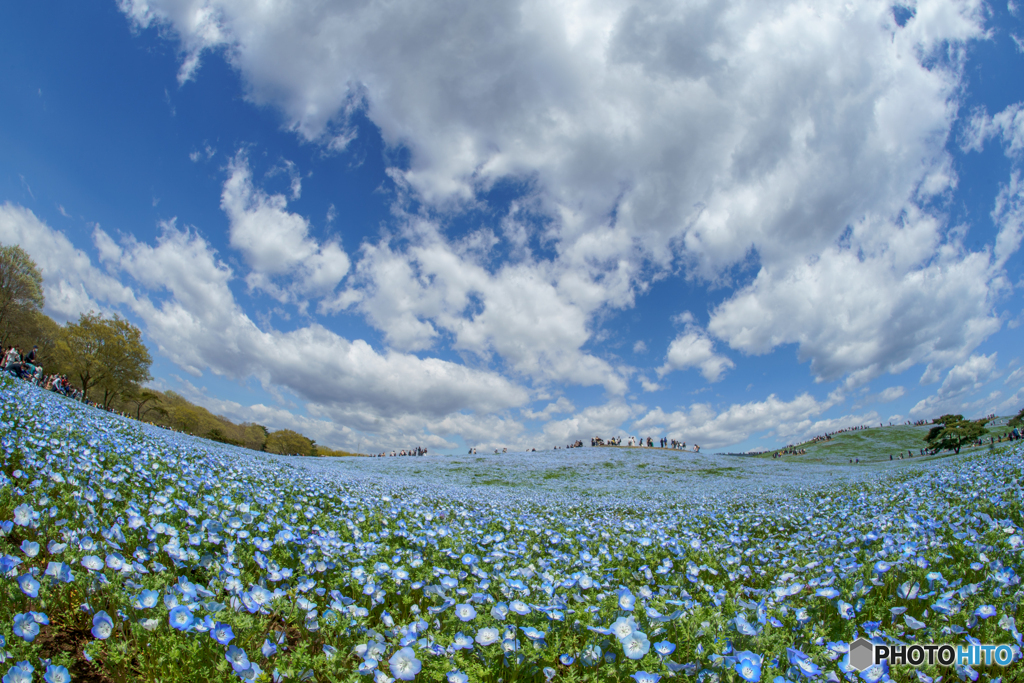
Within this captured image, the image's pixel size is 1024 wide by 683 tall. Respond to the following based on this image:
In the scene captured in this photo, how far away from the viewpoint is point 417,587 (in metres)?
4.27

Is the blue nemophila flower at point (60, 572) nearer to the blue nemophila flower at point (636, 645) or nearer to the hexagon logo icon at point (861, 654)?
the blue nemophila flower at point (636, 645)

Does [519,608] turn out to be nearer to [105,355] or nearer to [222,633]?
[222,633]

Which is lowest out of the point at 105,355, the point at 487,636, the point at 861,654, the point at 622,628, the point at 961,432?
the point at 861,654

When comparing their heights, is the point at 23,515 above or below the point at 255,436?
above

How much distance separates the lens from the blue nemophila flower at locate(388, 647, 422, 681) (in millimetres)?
2709

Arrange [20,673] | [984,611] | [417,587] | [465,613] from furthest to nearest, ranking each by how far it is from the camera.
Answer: [417,587] → [984,611] → [465,613] → [20,673]

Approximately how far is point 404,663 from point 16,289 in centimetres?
6669

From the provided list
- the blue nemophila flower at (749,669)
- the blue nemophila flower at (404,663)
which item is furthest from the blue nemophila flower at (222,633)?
the blue nemophila flower at (749,669)

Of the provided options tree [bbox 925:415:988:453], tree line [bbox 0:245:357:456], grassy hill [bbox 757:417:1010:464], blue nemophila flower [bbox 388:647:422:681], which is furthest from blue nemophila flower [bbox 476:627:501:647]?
grassy hill [bbox 757:417:1010:464]

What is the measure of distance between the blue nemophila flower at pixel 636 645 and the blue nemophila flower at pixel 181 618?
297 cm

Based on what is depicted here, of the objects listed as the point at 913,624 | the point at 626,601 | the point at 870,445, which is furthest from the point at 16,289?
the point at 870,445

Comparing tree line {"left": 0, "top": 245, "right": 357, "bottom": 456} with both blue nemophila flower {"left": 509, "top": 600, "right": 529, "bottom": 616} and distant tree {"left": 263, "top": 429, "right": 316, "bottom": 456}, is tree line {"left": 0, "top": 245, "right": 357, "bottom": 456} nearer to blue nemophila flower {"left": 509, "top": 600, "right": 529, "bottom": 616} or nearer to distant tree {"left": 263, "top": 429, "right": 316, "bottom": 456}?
distant tree {"left": 263, "top": 429, "right": 316, "bottom": 456}

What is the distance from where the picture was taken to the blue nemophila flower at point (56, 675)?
2416 mm

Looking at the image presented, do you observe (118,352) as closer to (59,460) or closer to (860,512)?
(59,460)
